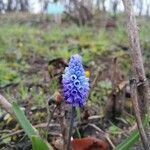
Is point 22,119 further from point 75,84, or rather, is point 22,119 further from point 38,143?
point 75,84

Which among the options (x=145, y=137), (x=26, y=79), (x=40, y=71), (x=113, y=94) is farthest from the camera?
(x=40, y=71)

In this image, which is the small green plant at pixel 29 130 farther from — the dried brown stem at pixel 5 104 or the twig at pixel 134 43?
the twig at pixel 134 43

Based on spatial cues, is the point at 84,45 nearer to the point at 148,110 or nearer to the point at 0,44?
the point at 0,44

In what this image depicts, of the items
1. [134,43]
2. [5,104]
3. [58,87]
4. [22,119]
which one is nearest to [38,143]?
[22,119]

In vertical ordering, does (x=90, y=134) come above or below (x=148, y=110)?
below

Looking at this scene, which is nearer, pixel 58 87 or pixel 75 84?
pixel 75 84

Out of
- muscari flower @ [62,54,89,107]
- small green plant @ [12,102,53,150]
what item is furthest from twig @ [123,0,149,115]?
small green plant @ [12,102,53,150]

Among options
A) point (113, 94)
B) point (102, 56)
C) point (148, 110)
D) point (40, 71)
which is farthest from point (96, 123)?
point (102, 56)
